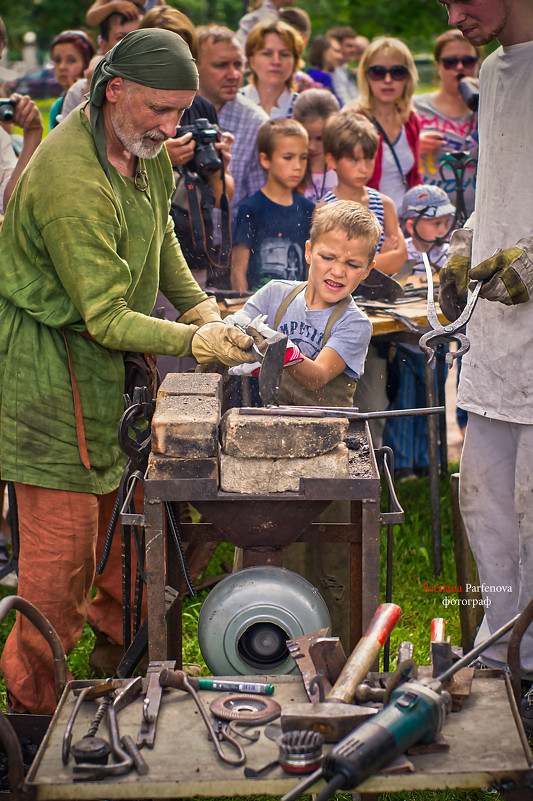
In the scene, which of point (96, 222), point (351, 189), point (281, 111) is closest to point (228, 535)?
point (96, 222)

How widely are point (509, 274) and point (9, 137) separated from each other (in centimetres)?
299

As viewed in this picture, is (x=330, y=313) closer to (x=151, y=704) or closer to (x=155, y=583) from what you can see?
(x=155, y=583)

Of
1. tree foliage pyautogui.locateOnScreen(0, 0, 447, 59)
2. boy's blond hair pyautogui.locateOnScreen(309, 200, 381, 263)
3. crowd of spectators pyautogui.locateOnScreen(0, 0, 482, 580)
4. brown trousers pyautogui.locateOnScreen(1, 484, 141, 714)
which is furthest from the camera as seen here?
tree foliage pyautogui.locateOnScreen(0, 0, 447, 59)

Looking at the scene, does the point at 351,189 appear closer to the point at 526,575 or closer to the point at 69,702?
the point at 526,575

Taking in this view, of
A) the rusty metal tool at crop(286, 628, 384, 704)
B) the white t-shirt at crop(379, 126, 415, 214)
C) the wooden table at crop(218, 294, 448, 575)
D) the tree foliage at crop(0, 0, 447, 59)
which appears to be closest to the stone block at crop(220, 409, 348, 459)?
the rusty metal tool at crop(286, 628, 384, 704)

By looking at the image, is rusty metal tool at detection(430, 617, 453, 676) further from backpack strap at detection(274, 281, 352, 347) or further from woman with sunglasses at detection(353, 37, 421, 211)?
woman with sunglasses at detection(353, 37, 421, 211)

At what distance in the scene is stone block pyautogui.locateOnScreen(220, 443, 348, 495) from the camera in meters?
2.25

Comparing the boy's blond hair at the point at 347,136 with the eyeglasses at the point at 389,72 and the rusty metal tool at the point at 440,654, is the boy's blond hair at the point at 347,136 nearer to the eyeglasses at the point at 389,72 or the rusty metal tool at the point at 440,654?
the eyeglasses at the point at 389,72

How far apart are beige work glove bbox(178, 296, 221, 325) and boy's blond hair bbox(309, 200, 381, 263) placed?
42 centimetres

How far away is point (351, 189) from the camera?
15.4 feet

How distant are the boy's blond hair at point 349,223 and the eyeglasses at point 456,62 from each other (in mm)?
3591

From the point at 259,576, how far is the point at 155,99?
4.60 ft

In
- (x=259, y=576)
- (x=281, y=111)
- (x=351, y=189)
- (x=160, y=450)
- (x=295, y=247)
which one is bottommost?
(x=259, y=576)

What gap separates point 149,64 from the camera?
2580 millimetres
